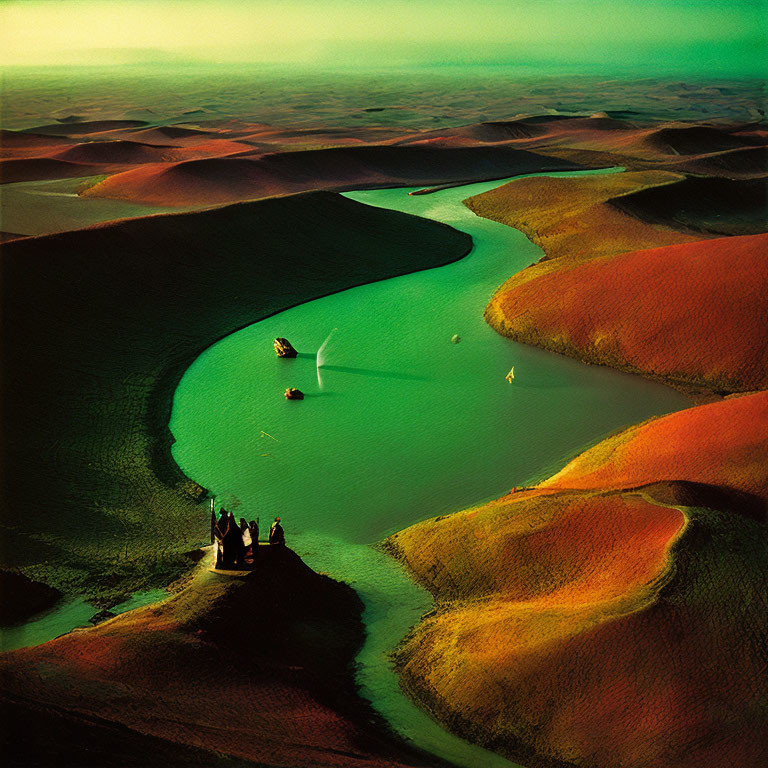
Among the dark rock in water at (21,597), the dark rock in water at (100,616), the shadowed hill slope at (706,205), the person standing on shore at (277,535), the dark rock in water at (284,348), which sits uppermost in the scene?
the shadowed hill slope at (706,205)

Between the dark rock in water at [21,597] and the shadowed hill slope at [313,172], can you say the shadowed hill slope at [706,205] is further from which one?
the dark rock in water at [21,597]

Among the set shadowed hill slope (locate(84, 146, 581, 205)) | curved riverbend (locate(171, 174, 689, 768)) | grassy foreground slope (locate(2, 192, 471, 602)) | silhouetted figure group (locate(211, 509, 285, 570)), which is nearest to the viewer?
silhouetted figure group (locate(211, 509, 285, 570))

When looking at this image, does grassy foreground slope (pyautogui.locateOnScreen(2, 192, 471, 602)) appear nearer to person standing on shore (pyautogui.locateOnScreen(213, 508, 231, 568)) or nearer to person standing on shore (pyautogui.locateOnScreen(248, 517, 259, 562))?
person standing on shore (pyautogui.locateOnScreen(213, 508, 231, 568))

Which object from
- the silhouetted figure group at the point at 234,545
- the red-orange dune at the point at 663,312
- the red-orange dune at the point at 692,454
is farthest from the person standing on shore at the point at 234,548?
the red-orange dune at the point at 663,312

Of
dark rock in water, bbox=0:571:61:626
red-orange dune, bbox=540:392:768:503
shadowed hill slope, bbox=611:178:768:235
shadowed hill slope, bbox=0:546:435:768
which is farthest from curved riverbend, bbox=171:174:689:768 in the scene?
shadowed hill slope, bbox=611:178:768:235

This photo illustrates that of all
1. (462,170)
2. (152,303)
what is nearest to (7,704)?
(152,303)

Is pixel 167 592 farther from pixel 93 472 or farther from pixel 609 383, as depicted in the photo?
pixel 609 383
